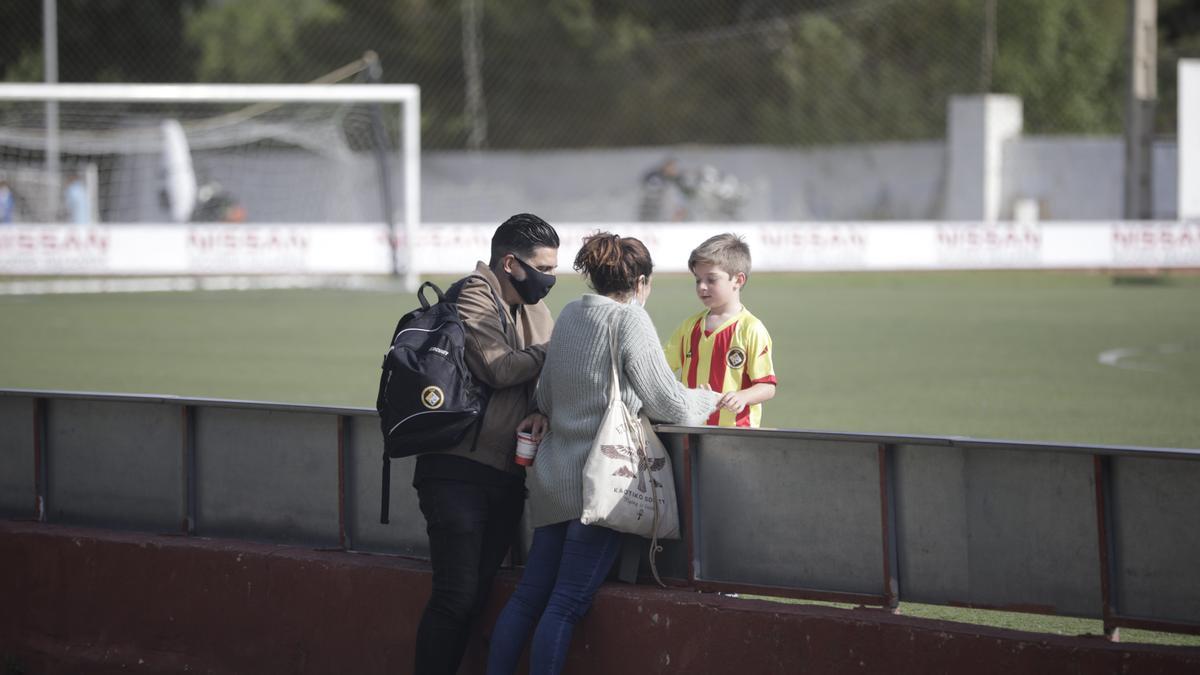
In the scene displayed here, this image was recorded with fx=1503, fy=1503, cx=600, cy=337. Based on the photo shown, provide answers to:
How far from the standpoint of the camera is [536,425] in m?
5.02

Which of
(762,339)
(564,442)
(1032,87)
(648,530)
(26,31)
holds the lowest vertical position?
(648,530)

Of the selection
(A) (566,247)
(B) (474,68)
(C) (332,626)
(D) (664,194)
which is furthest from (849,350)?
(B) (474,68)

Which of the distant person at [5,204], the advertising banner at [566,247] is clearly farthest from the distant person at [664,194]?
the distant person at [5,204]

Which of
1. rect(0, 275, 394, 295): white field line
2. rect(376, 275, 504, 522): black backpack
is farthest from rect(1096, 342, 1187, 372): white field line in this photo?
rect(0, 275, 394, 295): white field line

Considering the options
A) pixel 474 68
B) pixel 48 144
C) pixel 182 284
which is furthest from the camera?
pixel 474 68

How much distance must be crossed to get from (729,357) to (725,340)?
2.8 inches

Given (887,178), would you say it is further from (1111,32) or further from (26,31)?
(26,31)

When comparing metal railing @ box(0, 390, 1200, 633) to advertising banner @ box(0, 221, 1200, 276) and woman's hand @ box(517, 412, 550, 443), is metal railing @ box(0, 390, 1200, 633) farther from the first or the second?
advertising banner @ box(0, 221, 1200, 276)

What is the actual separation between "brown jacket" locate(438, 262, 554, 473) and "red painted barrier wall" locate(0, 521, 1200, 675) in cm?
58

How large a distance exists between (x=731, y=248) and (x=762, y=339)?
0.41 m

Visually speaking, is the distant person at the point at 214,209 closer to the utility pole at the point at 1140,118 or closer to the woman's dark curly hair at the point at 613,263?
the utility pole at the point at 1140,118

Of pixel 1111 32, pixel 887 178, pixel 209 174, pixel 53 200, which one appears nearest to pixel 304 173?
pixel 209 174

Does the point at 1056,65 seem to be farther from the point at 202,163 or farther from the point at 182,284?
the point at 182,284

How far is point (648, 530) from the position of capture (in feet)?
16.1
